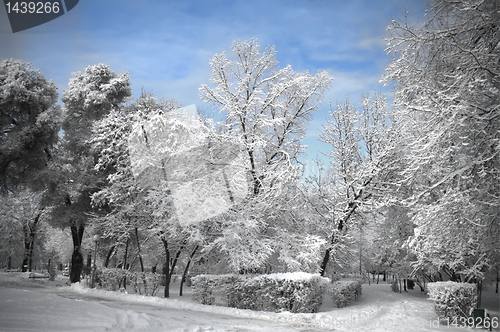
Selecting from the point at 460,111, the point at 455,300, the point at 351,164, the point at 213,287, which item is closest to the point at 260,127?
the point at 351,164

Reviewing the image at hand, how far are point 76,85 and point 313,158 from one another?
16.0 meters

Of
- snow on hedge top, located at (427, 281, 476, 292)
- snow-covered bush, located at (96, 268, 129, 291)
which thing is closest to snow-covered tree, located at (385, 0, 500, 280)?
snow on hedge top, located at (427, 281, 476, 292)

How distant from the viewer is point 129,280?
16.5m

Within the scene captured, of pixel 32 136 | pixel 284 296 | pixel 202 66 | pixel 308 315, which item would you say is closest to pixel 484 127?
pixel 308 315

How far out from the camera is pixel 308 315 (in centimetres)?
1097

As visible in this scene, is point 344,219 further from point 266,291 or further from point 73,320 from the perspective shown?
point 73,320

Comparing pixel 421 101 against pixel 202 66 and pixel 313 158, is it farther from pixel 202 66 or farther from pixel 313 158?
pixel 202 66

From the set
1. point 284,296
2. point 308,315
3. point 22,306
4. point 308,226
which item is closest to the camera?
point 22,306

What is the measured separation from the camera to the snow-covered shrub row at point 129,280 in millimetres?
16078

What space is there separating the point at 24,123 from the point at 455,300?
74.7ft

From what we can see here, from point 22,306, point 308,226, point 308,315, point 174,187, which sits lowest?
point 308,315

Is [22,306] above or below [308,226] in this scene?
below

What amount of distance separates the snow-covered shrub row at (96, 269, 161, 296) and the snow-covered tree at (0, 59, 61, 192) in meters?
7.24

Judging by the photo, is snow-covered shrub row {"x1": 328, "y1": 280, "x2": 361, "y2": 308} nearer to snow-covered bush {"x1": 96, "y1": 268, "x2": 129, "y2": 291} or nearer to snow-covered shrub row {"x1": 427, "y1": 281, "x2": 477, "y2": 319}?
snow-covered shrub row {"x1": 427, "y1": 281, "x2": 477, "y2": 319}
